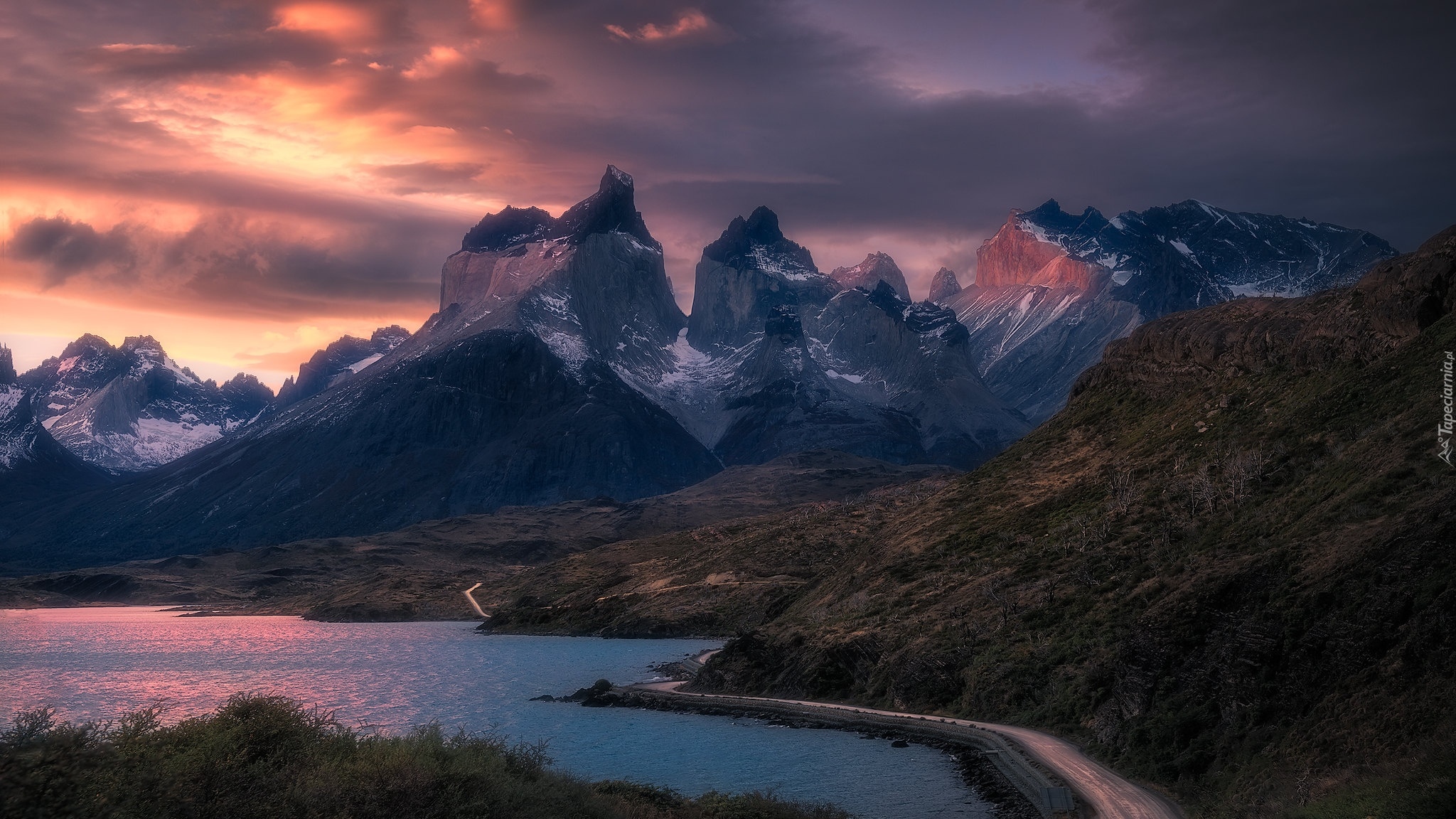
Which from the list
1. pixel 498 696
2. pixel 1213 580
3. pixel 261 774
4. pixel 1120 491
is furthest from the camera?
pixel 498 696

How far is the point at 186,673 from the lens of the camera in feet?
437

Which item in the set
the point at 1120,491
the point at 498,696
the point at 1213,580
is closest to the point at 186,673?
the point at 498,696

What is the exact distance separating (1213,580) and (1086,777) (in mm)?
13229

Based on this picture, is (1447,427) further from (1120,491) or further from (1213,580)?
(1120,491)

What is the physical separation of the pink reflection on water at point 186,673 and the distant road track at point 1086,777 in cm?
4565

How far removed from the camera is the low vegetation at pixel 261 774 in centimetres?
2547

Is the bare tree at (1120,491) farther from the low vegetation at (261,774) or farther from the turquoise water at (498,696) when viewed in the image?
the low vegetation at (261,774)

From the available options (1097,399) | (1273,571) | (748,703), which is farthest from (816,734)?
(1097,399)

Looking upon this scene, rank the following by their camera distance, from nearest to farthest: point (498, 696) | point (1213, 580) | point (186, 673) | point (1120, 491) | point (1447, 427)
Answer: point (1447, 427), point (1213, 580), point (1120, 491), point (498, 696), point (186, 673)

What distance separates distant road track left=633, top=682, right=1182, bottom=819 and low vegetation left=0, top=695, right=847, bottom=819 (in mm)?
20084

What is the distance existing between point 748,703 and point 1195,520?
133 feet

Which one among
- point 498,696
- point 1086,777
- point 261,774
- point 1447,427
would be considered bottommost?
point 498,696

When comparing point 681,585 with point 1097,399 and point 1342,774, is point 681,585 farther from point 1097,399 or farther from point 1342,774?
point 1342,774

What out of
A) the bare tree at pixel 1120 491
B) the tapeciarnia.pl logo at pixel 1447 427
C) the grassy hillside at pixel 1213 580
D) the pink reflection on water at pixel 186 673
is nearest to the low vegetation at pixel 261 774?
the grassy hillside at pixel 1213 580
